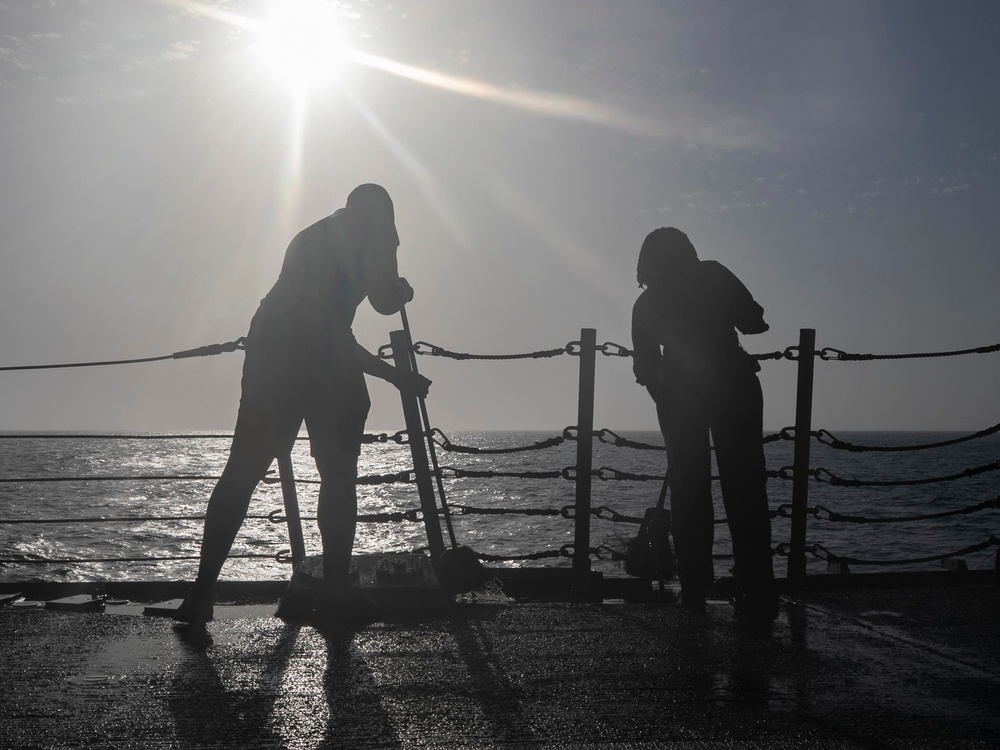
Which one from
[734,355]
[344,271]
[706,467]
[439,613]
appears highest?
[344,271]

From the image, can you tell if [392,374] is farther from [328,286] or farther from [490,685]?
[490,685]

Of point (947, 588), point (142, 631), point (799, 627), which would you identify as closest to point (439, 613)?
point (142, 631)

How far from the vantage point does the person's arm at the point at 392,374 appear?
400cm

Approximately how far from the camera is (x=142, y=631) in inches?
131

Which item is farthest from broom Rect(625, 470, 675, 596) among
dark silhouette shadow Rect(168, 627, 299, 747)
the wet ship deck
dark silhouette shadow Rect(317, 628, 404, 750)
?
dark silhouette shadow Rect(168, 627, 299, 747)

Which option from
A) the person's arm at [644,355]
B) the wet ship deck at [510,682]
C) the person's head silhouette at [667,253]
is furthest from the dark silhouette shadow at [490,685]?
the person's head silhouette at [667,253]

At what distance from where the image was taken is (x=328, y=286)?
3.87 metres

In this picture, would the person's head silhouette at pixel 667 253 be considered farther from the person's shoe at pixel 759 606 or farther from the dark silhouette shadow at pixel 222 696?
the dark silhouette shadow at pixel 222 696

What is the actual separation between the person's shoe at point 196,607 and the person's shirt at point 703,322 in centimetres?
214

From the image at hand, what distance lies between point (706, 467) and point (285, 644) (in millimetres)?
1952

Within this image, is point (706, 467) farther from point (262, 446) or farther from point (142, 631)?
point (142, 631)

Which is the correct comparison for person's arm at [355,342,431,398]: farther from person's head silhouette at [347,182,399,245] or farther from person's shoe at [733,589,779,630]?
person's shoe at [733,589,779,630]

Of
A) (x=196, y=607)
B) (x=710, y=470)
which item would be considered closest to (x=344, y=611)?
(x=196, y=607)

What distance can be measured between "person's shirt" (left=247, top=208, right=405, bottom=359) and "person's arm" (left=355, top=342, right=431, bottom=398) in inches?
3.5
